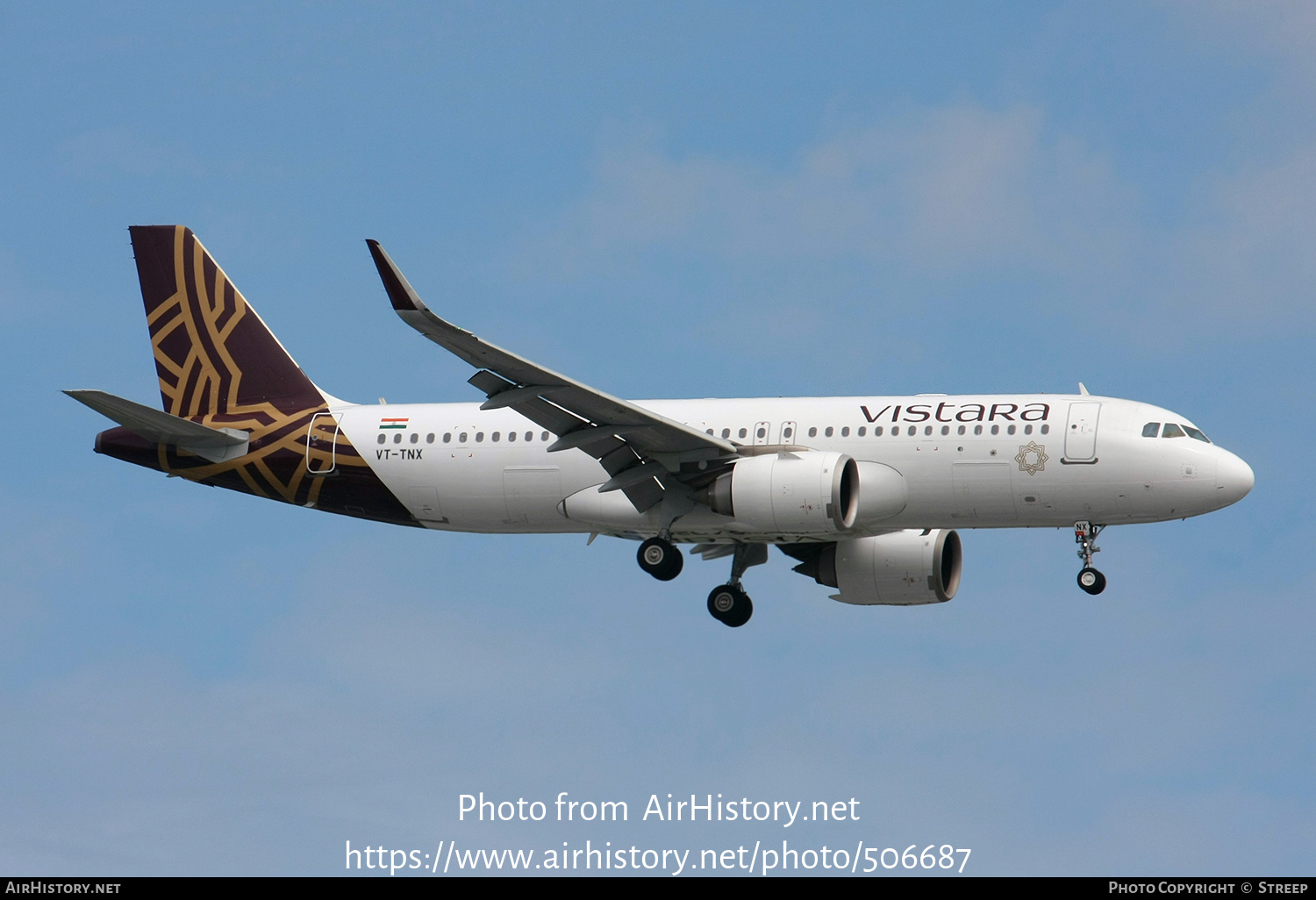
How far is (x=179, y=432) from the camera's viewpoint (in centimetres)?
4309

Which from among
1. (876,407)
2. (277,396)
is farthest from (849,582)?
(277,396)

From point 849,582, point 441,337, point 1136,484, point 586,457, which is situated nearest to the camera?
point 441,337

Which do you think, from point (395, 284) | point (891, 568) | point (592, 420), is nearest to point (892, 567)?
point (891, 568)

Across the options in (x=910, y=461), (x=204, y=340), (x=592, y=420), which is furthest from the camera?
(x=204, y=340)

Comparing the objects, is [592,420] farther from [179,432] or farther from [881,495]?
[179,432]

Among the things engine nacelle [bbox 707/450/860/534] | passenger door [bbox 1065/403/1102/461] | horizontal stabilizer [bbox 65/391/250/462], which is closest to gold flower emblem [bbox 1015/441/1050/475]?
passenger door [bbox 1065/403/1102/461]

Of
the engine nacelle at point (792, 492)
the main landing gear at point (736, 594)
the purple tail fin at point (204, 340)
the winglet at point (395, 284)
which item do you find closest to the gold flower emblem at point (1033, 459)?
the engine nacelle at point (792, 492)

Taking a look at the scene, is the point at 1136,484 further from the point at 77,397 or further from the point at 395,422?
the point at 77,397

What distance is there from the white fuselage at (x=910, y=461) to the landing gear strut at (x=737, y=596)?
2.91m

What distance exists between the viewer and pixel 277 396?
44781 millimetres

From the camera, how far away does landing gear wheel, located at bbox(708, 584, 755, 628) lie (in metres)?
43.1

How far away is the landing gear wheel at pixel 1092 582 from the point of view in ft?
127

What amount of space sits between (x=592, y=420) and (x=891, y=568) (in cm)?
977

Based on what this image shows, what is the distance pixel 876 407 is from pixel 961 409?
1.95m
